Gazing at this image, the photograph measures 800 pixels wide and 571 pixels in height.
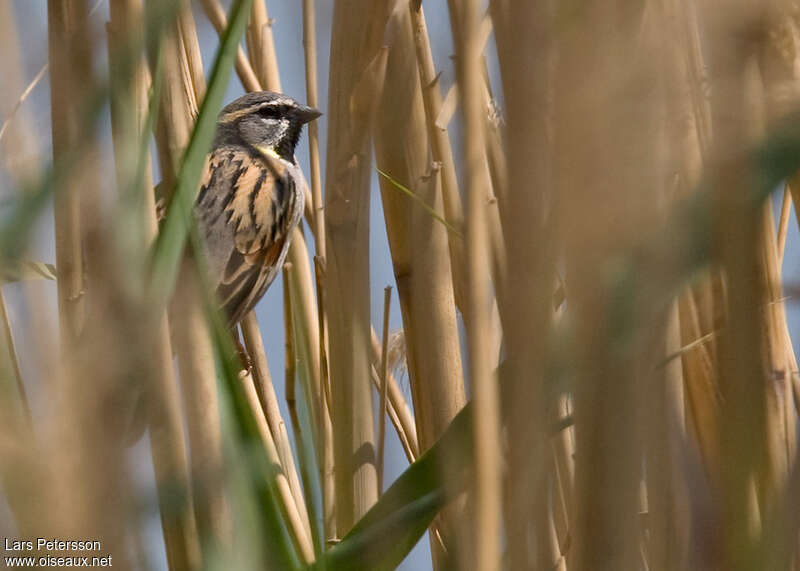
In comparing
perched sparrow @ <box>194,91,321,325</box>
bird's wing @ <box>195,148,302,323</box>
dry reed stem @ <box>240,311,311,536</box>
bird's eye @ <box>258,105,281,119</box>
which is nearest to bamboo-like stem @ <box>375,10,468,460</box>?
dry reed stem @ <box>240,311,311,536</box>

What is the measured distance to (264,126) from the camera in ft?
9.38

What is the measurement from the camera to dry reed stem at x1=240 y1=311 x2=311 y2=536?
1.50m

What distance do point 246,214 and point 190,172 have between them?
1583 mm

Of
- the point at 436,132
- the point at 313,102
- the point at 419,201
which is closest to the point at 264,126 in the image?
the point at 313,102

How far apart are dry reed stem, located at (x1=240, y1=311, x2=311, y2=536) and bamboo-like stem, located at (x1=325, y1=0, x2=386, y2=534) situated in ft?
0.49

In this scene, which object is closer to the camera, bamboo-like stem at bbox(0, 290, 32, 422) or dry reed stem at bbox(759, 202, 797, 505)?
bamboo-like stem at bbox(0, 290, 32, 422)

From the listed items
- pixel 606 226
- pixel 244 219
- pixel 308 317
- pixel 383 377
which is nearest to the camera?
pixel 606 226

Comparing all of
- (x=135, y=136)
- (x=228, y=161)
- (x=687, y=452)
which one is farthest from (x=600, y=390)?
(x=228, y=161)

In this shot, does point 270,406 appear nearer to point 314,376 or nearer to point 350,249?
→ point 314,376

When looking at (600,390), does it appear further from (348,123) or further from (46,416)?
(348,123)

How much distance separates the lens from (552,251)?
549 millimetres

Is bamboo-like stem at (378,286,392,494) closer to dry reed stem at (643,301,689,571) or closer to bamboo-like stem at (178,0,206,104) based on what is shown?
bamboo-like stem at (178,0,206,104)

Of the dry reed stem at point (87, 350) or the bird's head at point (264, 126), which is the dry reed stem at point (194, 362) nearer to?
the dry reed stem at point (87, 350)

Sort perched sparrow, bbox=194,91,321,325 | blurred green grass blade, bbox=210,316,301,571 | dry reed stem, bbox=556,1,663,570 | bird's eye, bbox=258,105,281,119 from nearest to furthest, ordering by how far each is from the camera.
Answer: dry reed stem, bbox=556,1,663,570 < blurred green grass blade, bbox=210,316,301,571 < perched sparrow, bbox=194,91,321,325 < bird's eye, bbox=258,105,281,119
